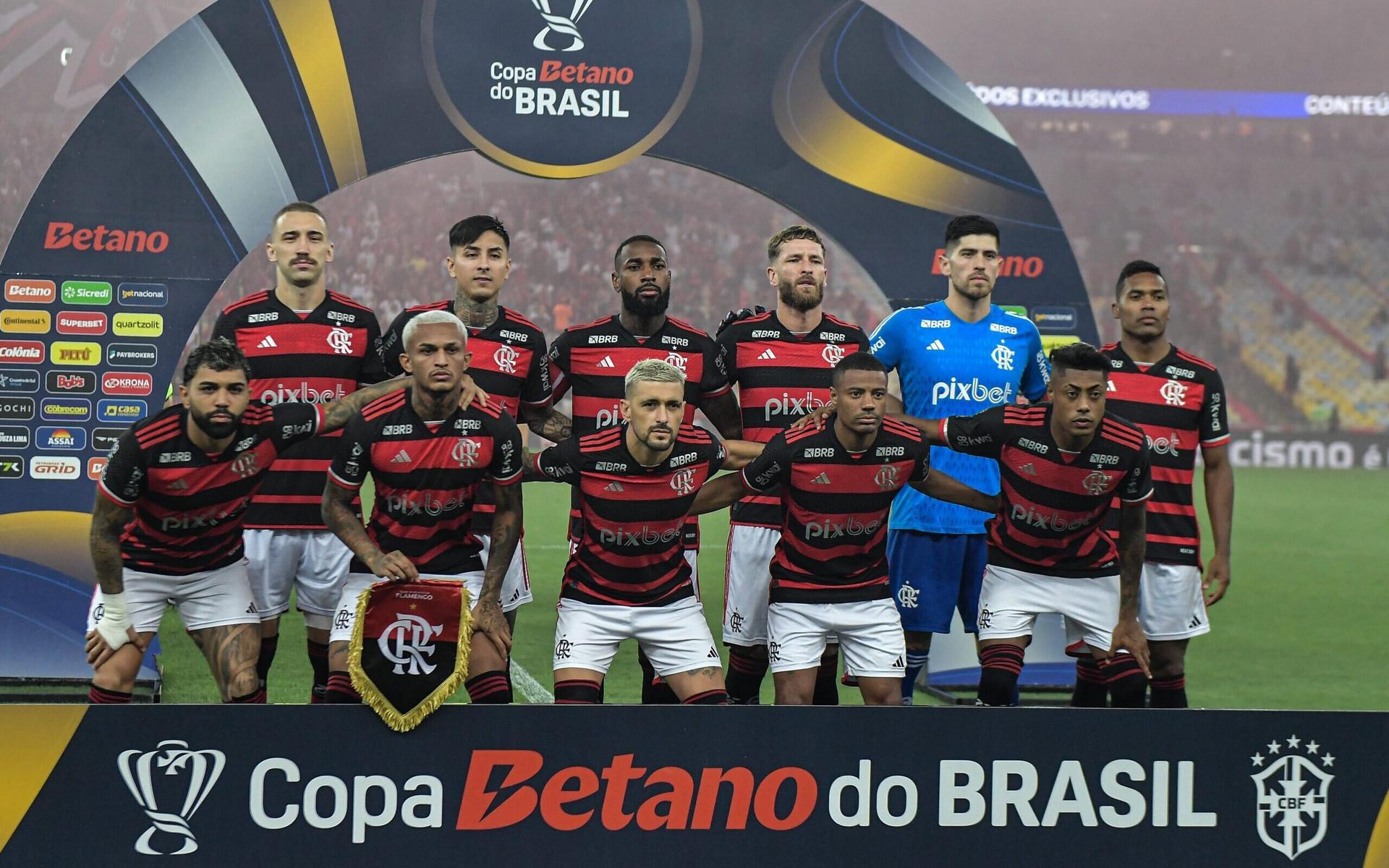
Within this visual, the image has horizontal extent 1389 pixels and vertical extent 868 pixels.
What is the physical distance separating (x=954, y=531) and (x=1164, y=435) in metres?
0.91

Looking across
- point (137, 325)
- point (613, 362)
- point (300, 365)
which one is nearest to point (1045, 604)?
point (613, 362)

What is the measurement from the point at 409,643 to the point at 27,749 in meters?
1.09

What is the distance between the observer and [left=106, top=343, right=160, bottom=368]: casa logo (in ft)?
21.1

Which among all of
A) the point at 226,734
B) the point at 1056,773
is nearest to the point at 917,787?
the point at 1056,773

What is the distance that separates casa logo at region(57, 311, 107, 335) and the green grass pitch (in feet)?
6.11

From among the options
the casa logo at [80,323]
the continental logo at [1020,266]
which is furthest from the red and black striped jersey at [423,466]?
the continental logo at [1020,266]

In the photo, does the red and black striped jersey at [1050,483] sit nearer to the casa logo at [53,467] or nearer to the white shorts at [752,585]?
the white shorts at [752,585]

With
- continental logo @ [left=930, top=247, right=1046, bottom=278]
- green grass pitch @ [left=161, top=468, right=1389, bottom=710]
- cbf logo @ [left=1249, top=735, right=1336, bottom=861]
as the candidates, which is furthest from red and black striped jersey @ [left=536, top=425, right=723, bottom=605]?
continental logo @ [left=930, top=247, right=1046, bottom=278]

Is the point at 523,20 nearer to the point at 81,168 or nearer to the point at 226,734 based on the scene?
the point at 81,168

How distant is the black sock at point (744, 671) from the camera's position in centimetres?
524

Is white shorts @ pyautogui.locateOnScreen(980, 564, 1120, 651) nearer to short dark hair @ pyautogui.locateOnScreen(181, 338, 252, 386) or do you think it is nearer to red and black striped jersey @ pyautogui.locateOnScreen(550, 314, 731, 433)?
red and black striped jersey @ pyautogui.locateOnScreen(550, 314, 731, 433)

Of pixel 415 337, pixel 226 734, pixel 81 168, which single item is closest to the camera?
pixel 226 734

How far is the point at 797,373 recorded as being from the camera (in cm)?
523

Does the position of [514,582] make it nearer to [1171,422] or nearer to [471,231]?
[471,231]
